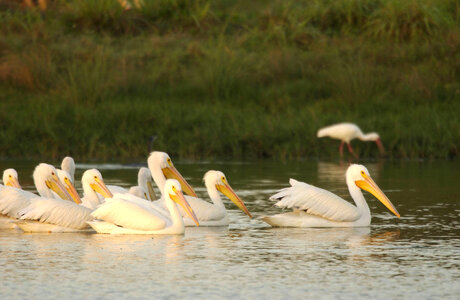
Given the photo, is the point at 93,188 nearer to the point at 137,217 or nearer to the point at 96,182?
the point at 96,182

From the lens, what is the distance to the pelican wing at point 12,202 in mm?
10375

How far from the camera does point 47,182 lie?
11375mm

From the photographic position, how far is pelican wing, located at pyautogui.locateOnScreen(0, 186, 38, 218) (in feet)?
34.0

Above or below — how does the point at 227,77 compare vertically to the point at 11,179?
above

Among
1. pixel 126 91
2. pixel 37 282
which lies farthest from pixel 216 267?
pixel 126 91

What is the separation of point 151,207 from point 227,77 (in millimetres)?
12646

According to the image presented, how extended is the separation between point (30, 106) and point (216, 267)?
13.4 metres

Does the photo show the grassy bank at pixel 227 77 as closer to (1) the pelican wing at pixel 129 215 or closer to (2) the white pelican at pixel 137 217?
(2) the white pelican at pixel 137 217

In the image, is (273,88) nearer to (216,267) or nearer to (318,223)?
(318,223)

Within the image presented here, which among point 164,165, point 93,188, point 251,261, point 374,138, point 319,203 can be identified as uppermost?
point 374,138

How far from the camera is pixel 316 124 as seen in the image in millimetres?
20250

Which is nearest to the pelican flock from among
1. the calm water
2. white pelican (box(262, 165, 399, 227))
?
white pelican (box(262, 165, 399, 227))

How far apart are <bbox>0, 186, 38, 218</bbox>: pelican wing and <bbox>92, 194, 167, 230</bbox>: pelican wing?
760 mm

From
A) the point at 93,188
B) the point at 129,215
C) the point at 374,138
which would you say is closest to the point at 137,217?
the point at 129,215
